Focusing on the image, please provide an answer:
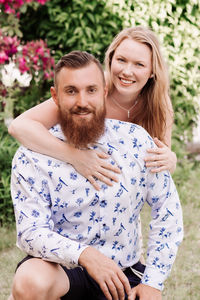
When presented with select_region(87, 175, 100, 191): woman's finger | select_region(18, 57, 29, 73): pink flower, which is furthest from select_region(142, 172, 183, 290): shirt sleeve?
select_region(18, 57, 29, 73): pink flower

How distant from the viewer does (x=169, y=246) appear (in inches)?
90.3

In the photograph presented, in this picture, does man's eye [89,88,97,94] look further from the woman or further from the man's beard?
the woman

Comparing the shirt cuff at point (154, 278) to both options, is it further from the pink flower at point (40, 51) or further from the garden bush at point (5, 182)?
the pink flower at point (40, 51)

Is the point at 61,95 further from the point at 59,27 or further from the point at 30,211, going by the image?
the point at 59,27

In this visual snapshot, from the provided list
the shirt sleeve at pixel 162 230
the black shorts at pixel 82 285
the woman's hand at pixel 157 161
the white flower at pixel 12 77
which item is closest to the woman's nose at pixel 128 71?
the woman's hand at pixel 157 161

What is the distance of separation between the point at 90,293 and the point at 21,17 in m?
3.99

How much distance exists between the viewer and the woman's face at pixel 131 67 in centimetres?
299

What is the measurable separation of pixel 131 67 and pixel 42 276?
1.51 metres

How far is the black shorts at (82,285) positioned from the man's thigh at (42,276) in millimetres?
72

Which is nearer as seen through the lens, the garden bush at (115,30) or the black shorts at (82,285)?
the black shorts at (82,285)

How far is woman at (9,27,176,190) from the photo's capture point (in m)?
2.39

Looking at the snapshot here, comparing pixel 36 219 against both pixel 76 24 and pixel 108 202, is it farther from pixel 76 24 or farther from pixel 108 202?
pixel 76 24

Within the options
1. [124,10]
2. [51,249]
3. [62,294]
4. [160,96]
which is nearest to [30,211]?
[51,249]

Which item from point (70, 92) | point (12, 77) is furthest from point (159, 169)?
point (12, 77)
